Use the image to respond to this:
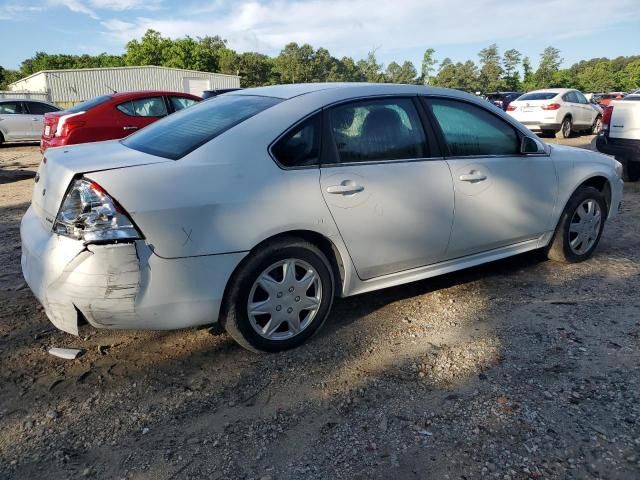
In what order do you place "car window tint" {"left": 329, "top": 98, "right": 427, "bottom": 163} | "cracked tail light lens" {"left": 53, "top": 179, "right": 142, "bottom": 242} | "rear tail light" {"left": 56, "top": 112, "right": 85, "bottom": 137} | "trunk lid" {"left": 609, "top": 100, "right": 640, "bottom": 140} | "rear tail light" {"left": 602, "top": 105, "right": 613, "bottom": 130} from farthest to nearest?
"rear tail light" {"left": 56, "top": 112, "right": 85, "bottom": 137}, "rear tail light" {"left": 602, "top": 105, "right": 613, "bottom": 130}, "trunk lid" {"left": 609, "top": 100, "right": 640, "bottom": 140}, "car window tint" {"left": 329, "top": 98, "right": 427, "bottom": 163}, "cracked tail light lens" {"left": 53, "top": 179, "right": 142, "bottom": 242}

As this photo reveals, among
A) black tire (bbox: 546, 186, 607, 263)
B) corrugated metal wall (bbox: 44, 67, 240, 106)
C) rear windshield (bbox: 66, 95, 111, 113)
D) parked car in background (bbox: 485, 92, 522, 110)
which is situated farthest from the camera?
corrugated metal wall (bbox: 44, 67, 240, 106)

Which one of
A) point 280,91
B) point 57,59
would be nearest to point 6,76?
point 57,59

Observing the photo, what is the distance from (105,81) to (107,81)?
0.24 m

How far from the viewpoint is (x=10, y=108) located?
51.0 ft

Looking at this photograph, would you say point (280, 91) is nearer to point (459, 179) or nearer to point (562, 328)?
point (459, 179)

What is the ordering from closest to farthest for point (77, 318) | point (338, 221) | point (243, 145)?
point (77, 318) < point (243, 145) < point (338, 221)

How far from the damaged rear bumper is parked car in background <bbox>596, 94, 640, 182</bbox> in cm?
724

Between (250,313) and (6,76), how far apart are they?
296 ft

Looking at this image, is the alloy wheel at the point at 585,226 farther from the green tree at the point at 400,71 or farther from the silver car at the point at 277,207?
the green tree at the point at 400,71

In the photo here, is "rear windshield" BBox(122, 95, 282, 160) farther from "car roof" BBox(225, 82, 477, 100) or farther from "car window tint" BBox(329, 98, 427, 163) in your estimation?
"car window tint" BBox(329, 98, 427, 163)

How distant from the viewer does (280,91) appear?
3.51 metres

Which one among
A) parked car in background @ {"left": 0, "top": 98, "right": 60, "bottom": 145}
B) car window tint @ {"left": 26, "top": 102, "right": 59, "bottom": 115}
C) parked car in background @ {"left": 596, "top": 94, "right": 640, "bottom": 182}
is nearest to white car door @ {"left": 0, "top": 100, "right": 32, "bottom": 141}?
parked car in background @ {"left": 0, "top": 98, "right": 60, "bottom": 145}

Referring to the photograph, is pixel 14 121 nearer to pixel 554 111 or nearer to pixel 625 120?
pixel 625 120

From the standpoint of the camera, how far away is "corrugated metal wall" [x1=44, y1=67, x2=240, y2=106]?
120 ft
